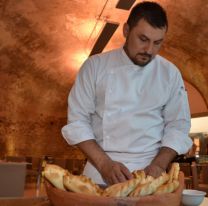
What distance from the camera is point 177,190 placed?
1.13m

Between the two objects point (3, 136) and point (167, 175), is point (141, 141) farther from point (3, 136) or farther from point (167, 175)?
point (3, 136)

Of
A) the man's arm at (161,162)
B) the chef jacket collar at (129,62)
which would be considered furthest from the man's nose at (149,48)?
the man's arm at (161,162)

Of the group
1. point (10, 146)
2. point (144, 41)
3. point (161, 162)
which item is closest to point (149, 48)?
point (144, 41)

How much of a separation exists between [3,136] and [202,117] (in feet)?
23.3

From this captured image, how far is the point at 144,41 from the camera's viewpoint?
6.09 feet

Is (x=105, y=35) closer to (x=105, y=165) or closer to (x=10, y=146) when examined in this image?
(x=10, y=146)

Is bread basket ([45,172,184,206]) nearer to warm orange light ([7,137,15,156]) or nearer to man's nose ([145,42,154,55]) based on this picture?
man's nose ([145,42,154,55])

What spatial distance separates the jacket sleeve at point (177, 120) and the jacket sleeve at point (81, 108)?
0.39 metres

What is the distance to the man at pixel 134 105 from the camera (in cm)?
184

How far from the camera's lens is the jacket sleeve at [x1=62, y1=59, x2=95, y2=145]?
6.07ft

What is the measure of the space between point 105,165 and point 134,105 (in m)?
0.42

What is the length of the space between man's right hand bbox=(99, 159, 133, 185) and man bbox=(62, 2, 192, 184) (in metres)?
0.09

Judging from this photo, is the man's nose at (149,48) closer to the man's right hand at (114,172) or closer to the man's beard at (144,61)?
the man's beard at (144,61)

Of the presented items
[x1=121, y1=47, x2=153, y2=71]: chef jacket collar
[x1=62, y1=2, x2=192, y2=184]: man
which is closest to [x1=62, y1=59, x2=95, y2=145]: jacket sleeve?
[x1=62, y1=2, x2=192, y2=184]: man
